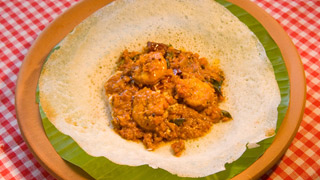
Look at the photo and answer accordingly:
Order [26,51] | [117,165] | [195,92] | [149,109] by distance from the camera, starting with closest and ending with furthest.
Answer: [117,165]
[149,109]
[195,92]
[26,51]

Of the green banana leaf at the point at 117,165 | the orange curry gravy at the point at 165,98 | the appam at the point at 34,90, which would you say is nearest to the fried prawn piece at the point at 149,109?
the orange curry gravy at the point at 165,98

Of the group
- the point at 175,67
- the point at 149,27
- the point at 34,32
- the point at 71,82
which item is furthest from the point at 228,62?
the point at 34,32

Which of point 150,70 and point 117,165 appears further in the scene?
point 150,70

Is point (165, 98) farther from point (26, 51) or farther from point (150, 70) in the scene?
point (26, 51)

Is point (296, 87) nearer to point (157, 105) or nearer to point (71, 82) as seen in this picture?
point (157, 105)

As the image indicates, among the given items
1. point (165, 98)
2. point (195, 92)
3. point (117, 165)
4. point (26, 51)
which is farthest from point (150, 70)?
point (26, 51)

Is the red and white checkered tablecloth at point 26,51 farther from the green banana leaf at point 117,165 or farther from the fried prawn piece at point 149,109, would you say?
the fried prawn piece at point 149,109
